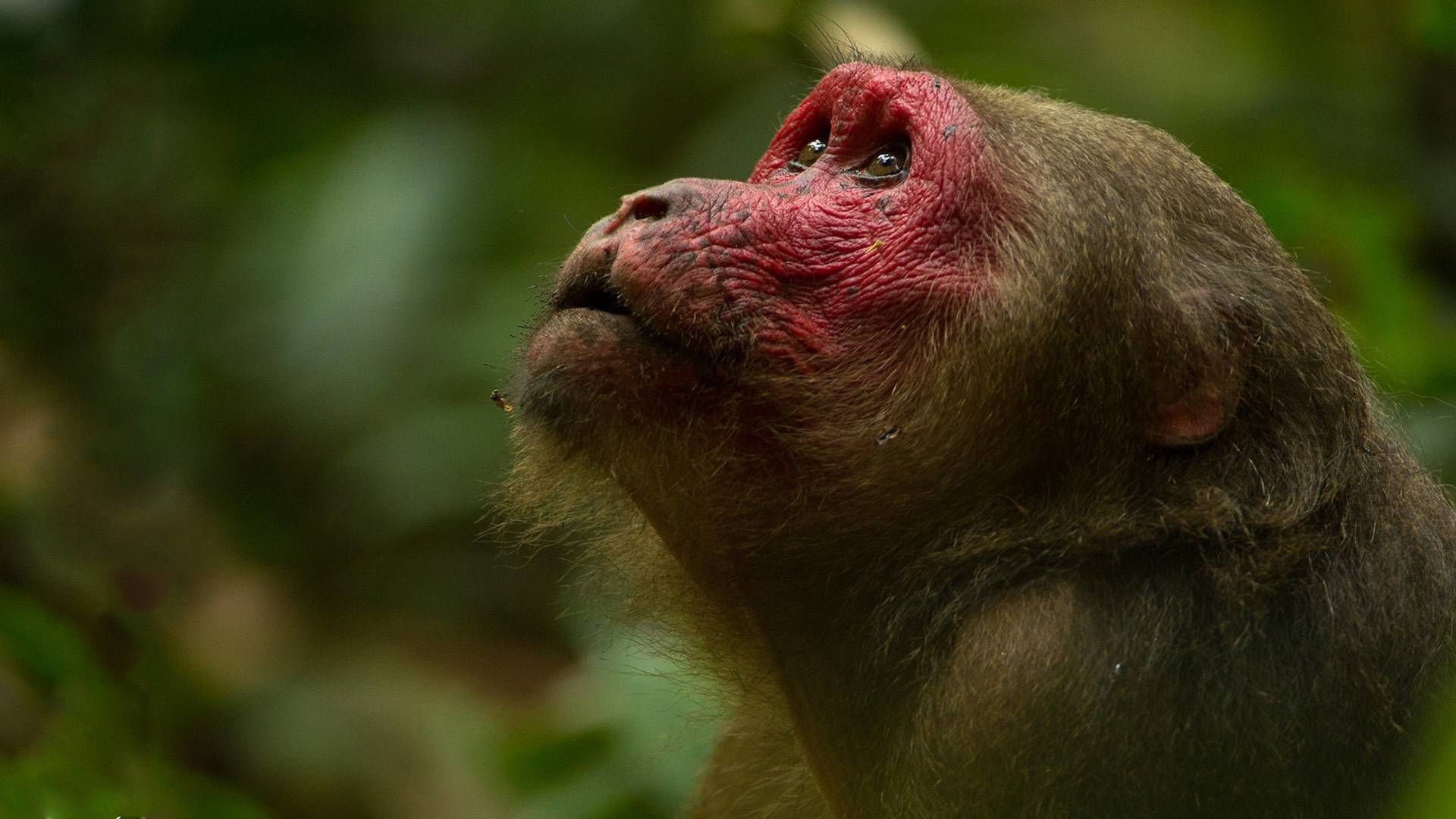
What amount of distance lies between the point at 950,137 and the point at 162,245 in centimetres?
496

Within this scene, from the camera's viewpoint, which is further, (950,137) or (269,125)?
(269,125)

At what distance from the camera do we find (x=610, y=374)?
3221 millimetres

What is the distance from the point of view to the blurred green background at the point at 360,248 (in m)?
6.70

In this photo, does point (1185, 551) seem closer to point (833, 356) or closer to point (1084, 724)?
point (1084, 724)

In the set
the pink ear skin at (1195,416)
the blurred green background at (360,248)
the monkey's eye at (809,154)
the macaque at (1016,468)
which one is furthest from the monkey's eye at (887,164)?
the blurred green background at (360,248)

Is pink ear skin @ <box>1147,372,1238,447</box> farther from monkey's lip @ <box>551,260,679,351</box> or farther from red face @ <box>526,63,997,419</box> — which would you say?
monkey's lip @ <box>551,260,679,351</box>

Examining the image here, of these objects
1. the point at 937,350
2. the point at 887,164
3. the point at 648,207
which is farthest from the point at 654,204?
the point at 937,350

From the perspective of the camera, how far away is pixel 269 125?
735 cm

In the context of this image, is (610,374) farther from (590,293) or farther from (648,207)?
(648,207)

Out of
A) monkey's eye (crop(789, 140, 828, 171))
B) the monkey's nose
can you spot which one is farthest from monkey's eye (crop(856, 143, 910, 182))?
the monkey's nose

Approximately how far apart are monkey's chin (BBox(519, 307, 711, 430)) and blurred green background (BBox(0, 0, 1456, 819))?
2914 millimetres

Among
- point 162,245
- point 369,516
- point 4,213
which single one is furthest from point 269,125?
point 369,516

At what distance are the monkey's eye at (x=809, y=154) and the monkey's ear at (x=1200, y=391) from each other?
1.01m

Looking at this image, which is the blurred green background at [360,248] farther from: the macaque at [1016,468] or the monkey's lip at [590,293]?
the monkey's lip at [590,293]
